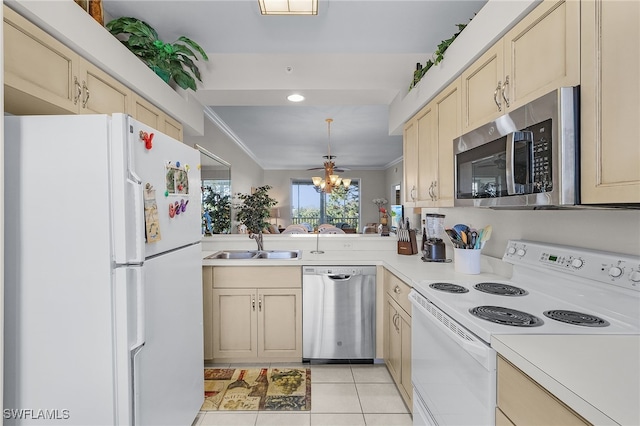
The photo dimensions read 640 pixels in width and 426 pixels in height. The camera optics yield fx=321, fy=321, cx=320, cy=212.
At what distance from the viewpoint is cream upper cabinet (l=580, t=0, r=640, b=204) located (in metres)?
0.85

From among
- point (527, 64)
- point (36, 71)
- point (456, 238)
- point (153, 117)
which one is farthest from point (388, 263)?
point (36, 71)

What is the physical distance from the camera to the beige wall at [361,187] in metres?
10.6

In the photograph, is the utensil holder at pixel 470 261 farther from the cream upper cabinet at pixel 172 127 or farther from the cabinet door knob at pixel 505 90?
the cream upper cabinet at pixel 172 127

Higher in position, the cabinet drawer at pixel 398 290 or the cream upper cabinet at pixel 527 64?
the cream upper cabinet at pixel 527 64

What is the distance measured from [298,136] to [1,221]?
213 inches

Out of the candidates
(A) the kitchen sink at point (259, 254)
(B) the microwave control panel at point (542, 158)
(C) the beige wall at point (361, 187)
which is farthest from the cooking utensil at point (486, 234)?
(C) the beige wall at point (361, 187)

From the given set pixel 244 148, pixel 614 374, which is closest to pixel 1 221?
pixel 614 374

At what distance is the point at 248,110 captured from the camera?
454 cm

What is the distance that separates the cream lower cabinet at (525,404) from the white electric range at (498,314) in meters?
0.04

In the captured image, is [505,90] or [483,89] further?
[483,89]

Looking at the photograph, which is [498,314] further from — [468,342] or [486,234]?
[486,234]

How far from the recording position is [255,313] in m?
2.61

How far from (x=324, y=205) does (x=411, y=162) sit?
8.22 m

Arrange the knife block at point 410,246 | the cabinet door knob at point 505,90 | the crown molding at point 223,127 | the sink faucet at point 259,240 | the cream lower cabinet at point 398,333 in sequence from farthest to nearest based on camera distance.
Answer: the crown molding at point 223,127
the sink faucet at point 259,240
the knife block at point 410,246
the cream lower cabinet at point 398,333
the cabinet door knob at point 505,90
